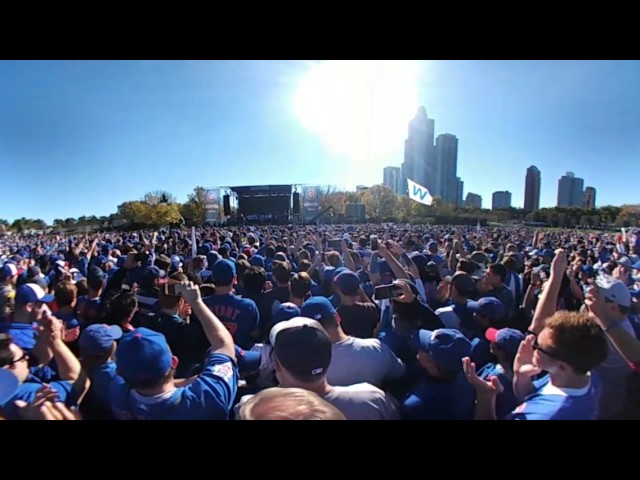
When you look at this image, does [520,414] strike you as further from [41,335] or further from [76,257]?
[76,257]

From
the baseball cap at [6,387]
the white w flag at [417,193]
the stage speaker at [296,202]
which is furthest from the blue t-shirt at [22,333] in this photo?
the stage speaker at [296,202]

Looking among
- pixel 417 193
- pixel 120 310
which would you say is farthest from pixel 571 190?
pixel 120 310

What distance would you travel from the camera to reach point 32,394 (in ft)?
6.66

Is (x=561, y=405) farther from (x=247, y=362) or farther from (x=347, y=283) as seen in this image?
(x=247, y=362)

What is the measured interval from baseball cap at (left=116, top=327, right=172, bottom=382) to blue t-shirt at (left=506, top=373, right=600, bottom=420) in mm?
1958

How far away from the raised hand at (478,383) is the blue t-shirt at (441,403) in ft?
0.38

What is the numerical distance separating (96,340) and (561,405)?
2.87 m

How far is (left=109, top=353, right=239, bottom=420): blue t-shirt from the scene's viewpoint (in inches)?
76.3

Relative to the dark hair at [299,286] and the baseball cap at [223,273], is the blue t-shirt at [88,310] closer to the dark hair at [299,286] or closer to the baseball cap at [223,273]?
the baseball cap at [223,273]

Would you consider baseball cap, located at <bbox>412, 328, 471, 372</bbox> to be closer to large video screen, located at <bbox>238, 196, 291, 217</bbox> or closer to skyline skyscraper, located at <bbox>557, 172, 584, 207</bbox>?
skyline skyscraper, located at <bbox>557, 172, 584, 207</bbox>

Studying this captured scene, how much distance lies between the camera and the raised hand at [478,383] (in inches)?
84.4
